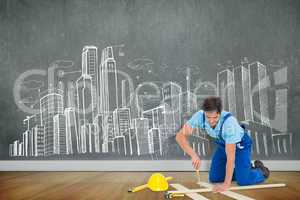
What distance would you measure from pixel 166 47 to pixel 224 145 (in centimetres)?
187

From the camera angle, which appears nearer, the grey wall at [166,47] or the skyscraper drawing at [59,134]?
the grey wall at [166,47]

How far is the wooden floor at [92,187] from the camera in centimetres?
245

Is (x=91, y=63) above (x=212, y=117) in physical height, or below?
above

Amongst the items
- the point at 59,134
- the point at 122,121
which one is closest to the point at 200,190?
the point at 122,121

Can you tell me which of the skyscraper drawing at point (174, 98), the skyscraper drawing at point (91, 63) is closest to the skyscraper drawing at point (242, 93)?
the skyscraper drawing at point (174, 98)

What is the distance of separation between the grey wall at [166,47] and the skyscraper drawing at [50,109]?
0.12 meters

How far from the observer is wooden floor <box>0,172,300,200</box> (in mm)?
2453

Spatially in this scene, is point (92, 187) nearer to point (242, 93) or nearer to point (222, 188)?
point (222, 188)

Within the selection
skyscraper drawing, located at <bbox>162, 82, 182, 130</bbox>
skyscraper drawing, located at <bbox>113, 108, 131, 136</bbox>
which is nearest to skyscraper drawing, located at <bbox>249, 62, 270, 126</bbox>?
skyscraper drawing, located at <bbox>162, 82, 182, 130</bbox>

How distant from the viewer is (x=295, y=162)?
159 inches

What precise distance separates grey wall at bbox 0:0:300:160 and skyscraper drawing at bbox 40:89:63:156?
0.12 meters

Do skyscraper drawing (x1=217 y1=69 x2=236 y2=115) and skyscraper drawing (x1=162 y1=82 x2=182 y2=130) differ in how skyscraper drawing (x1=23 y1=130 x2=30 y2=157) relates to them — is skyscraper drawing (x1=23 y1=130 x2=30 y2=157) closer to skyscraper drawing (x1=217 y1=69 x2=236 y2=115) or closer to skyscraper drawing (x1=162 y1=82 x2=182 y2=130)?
skyscraper drawing (x1=162 y1=82 x2=182 y2=130)

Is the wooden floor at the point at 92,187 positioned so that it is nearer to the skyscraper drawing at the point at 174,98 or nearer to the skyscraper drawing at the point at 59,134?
the skyscraper drawing at the point at 59,134

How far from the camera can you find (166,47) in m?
4.37
